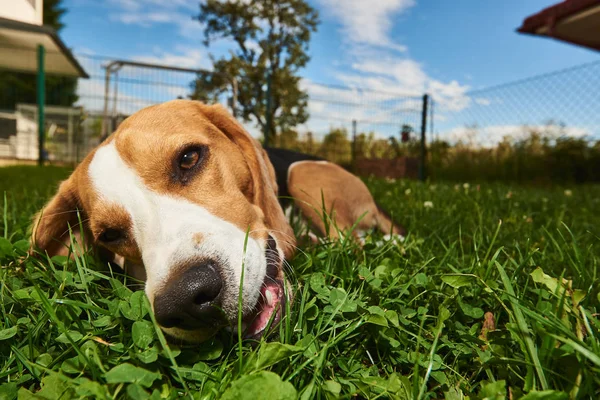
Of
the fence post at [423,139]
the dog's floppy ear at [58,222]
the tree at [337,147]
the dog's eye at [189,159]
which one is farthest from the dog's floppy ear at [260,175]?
the tree at [337,147]

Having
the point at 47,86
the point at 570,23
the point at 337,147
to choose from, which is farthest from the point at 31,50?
the point at 570,23

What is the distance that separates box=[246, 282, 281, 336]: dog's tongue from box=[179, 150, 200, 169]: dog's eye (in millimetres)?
644

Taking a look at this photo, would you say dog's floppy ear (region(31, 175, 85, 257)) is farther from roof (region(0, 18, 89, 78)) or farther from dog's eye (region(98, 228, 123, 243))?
roof (region(0, 18, 89, 78))

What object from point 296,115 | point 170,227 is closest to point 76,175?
point 170,227

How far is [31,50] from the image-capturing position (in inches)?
495

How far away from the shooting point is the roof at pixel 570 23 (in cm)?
937

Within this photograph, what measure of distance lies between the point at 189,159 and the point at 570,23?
11.5 m

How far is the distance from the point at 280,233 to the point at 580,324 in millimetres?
1206

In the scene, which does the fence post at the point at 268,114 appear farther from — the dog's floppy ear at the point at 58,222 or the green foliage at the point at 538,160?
the dog's floppy ear at the point at 58,222

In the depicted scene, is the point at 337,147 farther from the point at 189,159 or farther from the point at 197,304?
the point at 197,304

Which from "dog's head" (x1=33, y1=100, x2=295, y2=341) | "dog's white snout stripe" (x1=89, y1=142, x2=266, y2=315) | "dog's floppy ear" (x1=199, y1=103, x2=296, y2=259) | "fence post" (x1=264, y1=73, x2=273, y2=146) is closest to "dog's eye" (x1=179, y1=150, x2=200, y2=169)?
"dog's head" (x1=33, y1=100, x2=295, y2=341)

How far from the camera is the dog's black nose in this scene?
4.13ft

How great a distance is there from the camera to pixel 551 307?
1310mm

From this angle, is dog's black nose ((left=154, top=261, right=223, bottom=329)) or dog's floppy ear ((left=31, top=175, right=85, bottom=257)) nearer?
dog's black nose ((left=154, top=261, right=223, bottom=329))
